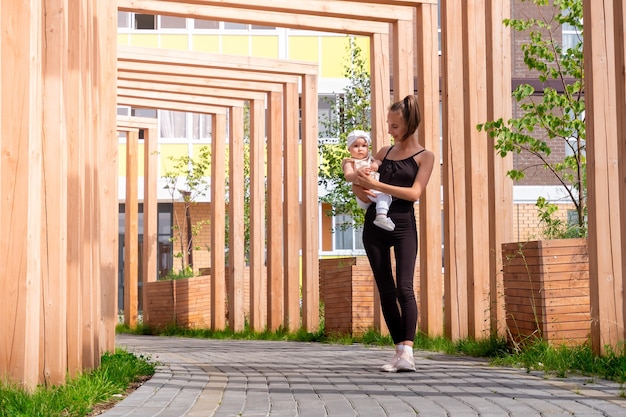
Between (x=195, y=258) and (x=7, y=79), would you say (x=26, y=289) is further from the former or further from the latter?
(x=195, y=258)

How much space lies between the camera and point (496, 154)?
9367 mm

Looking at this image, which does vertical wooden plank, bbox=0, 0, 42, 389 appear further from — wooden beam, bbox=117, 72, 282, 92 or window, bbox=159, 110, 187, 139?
window, bbox=159, 110, 187, 139

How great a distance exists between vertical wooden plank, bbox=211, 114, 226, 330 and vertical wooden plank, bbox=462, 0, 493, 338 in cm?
794

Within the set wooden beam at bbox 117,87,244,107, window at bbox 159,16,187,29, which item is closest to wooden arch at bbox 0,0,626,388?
wooden beam at bbox 117,87,244,107

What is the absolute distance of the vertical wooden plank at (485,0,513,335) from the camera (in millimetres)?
9305

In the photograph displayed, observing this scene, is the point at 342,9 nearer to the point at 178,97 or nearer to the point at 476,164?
the point at 476,164

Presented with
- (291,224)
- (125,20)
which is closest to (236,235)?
(291,224)

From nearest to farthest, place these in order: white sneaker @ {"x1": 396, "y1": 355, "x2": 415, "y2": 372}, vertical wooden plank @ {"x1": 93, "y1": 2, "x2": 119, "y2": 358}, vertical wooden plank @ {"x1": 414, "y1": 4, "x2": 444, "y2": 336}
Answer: white sneaker @ {"x1": 396, "y1": 355, "x2": 415, "y2": 372}
vertical wooden plank @ {"x1": 93, "y1": 2, "x2": 119, "y2": 358}
vertical wooden plank @ {"x1": 414, "y1": 4, "x2": 444, "y2": 336}

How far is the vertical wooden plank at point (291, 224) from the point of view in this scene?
1551cm

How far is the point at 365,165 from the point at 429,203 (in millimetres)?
3738

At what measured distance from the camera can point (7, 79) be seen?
5.44m

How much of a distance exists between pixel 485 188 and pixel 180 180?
20029 mm

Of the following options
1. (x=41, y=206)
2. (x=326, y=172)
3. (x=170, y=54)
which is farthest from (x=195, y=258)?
(x=41, y=206)

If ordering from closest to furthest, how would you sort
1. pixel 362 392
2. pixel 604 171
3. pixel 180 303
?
pixel 362 392, pixel 604 171, pixel 180 303
